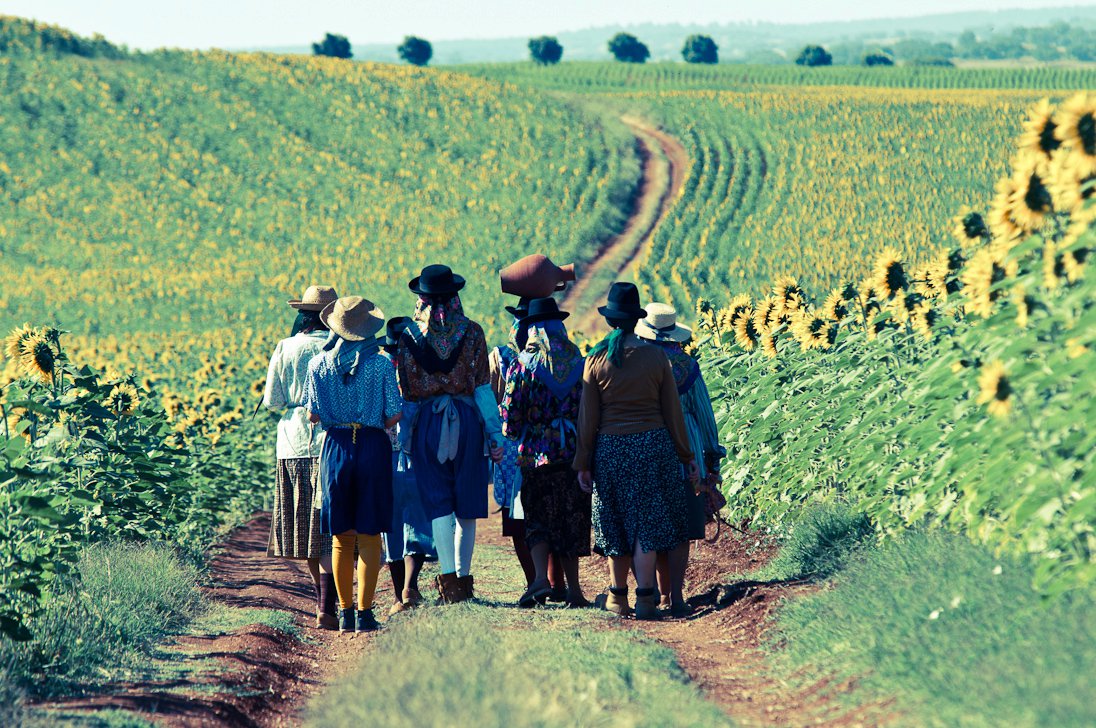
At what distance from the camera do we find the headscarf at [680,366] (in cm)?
846

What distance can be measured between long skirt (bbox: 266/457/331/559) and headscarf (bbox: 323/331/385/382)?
0.77 m

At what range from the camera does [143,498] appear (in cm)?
1011

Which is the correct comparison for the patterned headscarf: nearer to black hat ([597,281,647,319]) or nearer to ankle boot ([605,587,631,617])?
black hat ([597,281,647,319])

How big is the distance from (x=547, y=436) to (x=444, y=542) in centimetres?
96

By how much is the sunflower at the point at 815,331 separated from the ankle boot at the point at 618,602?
96.8 inches

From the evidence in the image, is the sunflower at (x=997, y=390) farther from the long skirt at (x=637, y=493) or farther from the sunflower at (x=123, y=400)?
the sunflower at (x=123, y=400)

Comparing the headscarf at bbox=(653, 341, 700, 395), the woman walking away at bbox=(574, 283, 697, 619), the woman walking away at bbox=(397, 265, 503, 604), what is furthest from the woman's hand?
the headscarf at bbox=(653, 341, 700, 395)

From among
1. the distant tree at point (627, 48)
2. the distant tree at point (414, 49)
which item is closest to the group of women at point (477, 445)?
the distant tree at point (414, 49)

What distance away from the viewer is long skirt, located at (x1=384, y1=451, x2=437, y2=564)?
8.62 meters

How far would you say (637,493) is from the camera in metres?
8.01

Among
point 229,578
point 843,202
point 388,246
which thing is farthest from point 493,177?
point 229,578

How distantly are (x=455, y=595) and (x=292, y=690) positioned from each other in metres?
1.99

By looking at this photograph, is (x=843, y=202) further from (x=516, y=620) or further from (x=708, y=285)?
(x=516, y=620)

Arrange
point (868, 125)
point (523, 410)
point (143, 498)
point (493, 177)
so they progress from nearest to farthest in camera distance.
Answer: point (523, 410), point (143, 498), point (493, 177), point (868, 125)
